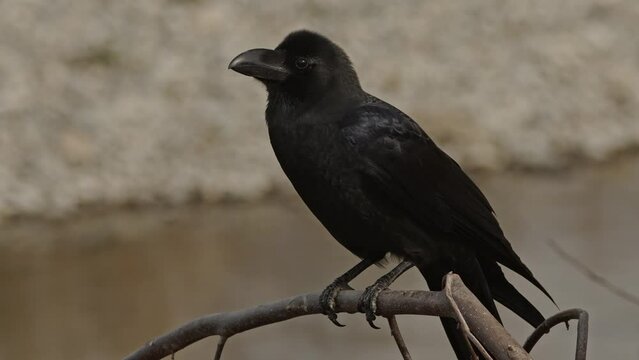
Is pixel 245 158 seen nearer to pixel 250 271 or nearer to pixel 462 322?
pixel 250 271

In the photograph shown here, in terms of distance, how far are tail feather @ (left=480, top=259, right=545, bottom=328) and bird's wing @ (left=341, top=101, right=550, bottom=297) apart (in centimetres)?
6

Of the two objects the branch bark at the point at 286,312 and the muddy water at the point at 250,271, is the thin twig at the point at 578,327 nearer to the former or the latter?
→ the branch bark at the point at 286,312

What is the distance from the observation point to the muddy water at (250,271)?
7.23 meters

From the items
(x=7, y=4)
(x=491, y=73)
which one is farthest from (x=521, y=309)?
(x=7, y=4)

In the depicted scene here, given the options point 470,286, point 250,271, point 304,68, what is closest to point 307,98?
point 304,68

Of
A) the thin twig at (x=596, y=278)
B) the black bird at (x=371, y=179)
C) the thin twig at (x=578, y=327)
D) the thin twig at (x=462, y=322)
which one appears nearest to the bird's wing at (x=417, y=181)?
the black bird at (x=371, y=179)

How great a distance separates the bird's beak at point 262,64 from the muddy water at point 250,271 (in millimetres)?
3258

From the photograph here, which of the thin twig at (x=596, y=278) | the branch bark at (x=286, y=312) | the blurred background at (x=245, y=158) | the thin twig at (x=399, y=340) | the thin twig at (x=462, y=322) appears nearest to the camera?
the thin twig at (x=462, y=322)

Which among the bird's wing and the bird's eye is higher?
the bird's eye

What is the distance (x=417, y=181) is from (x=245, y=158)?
5584mm

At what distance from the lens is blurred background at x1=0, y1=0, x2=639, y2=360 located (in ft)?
24.6

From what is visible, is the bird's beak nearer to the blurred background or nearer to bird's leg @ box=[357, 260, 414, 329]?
bird's leg @ box=[357, 260, 414, 329]

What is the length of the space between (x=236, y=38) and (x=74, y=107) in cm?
147

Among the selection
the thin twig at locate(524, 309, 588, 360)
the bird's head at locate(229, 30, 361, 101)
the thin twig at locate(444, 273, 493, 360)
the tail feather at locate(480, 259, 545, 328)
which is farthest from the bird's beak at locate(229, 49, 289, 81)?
the thin twig at locate(444, 273, 493, 360)
